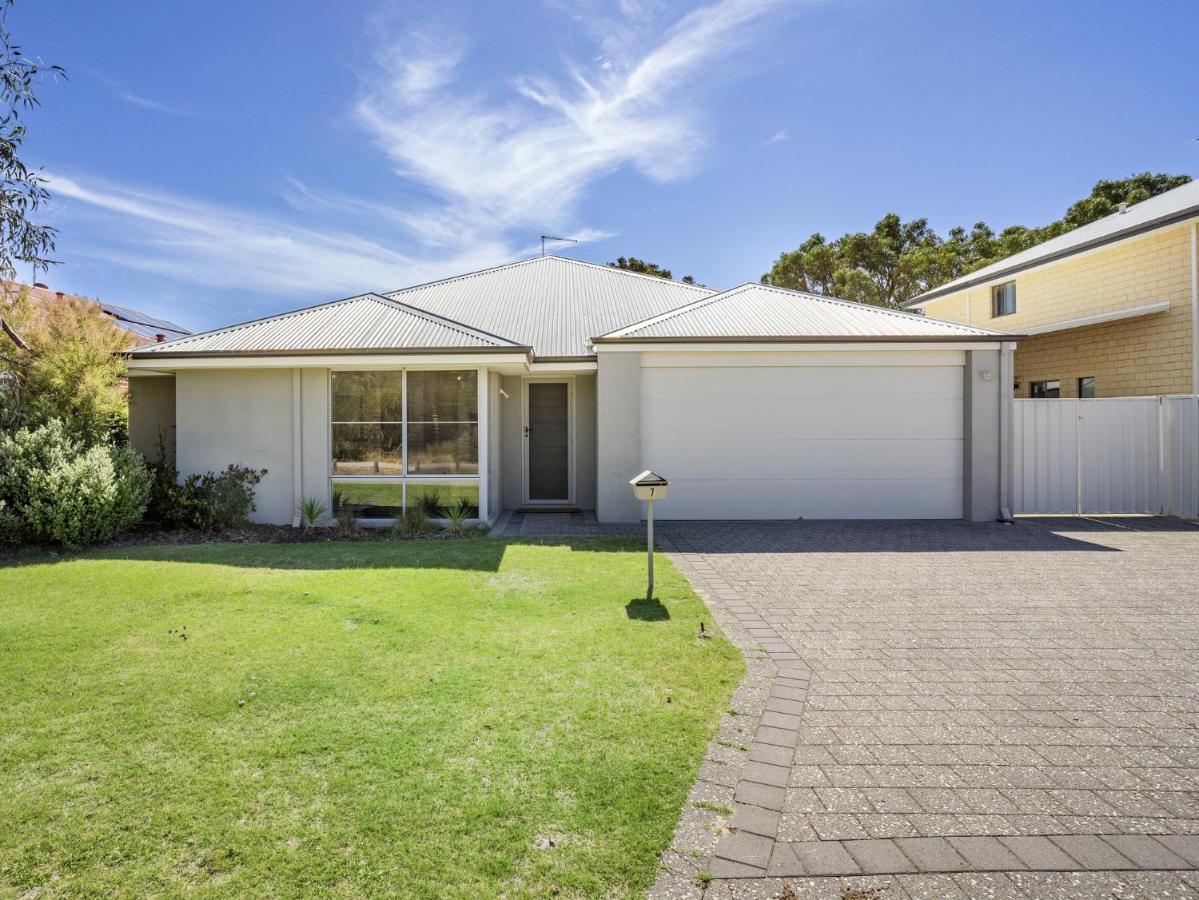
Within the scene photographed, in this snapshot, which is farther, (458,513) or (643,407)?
(643,407)

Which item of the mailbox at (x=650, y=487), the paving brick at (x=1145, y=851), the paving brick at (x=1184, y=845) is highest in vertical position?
the mailbox at (x=650, y=487)

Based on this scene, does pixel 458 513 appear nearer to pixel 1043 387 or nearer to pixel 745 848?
pixel 745 848

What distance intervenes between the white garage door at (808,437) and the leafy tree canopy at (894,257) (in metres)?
22.5

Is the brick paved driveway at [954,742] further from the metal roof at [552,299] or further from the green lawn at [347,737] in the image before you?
the metal roof at [552,299]

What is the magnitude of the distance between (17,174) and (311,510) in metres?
5.69

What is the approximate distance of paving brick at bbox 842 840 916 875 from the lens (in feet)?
7.97

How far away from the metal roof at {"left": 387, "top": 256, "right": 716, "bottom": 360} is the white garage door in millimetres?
2557

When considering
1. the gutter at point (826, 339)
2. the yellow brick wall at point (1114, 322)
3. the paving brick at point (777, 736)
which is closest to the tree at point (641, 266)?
the yellow brick wall at point (1114, 322)

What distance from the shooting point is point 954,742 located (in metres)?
3.46

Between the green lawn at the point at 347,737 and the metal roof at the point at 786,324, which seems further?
the metal roof at the point at 786,324

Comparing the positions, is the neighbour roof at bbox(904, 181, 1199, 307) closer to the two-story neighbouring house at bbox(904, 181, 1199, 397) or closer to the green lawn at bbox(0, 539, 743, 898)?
the two-story neighbouring house at bbox(904, 181, 1199, 397)

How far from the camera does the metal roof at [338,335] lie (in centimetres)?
1014

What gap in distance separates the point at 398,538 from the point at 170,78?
936cm

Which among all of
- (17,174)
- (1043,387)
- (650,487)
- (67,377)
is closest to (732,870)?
(650,487)
